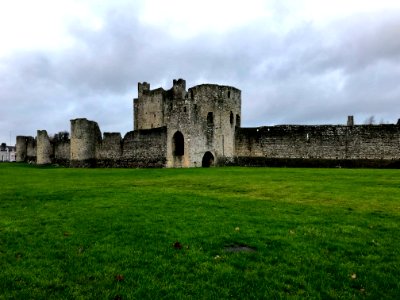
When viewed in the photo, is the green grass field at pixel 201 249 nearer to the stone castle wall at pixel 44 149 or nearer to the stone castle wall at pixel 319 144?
the stone castle wall at pixel 319 144

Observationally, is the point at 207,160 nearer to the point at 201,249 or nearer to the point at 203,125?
the point at 203,125

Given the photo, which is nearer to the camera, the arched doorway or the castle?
the castle

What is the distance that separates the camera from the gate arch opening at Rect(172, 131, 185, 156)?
40.5m

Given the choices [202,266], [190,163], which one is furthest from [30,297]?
[190,163]

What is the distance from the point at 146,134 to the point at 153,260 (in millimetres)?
35785

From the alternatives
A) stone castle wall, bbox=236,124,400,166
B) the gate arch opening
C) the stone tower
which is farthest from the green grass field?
stone castle wall, bbox=236,124,400,166

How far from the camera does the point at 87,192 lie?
1755 cm

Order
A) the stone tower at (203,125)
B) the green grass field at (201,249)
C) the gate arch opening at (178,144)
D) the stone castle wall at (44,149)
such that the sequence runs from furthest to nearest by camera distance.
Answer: the stone castle wall at (44,149) → the gate arch opening at (178,144) → the stone tower at (203,125) → the green grass field at (201,249)

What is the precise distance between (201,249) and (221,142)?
114ft

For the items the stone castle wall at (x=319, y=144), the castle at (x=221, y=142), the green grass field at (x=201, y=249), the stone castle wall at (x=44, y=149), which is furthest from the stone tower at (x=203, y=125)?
the green grass field at (x=201, y=249)

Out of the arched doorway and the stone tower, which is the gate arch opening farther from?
the arched doorway

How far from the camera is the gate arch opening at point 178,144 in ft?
133

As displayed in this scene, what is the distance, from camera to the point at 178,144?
4169 centimetres

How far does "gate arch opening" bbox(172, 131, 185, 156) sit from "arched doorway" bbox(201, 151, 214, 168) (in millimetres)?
2546
